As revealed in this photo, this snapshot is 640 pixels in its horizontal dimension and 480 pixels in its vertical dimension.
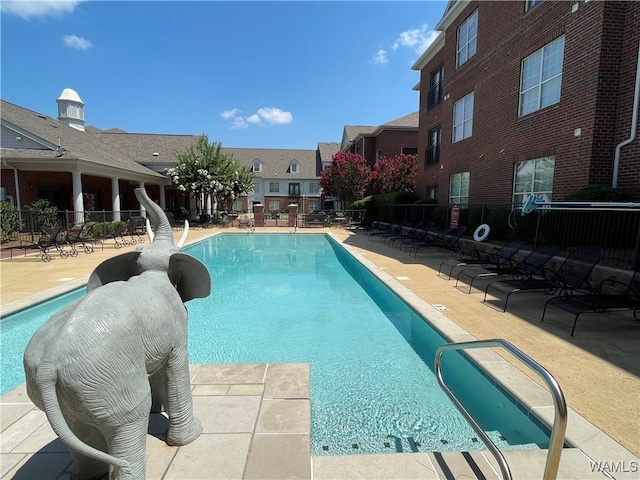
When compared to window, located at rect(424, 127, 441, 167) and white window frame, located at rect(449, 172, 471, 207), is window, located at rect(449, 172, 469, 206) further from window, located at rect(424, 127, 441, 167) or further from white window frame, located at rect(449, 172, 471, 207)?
window, located at rect(424, 127, 441, 167)

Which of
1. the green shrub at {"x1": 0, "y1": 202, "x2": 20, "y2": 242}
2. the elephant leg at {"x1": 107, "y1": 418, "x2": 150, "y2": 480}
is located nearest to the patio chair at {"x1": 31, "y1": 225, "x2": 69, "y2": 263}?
the green shrub at {"x1": 0, "y1": 202, "x2": 20, "y2": 242}

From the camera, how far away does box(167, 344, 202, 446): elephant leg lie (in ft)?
8.17

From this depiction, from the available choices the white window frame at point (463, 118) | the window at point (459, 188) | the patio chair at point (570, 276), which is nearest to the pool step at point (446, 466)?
the patio chair at point (570, 276)

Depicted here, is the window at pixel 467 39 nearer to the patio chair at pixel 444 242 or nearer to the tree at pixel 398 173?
the patio chair at pixel 444 242

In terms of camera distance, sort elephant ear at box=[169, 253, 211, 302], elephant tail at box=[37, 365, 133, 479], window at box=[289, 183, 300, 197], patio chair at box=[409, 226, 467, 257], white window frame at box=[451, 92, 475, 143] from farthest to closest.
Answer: window at box=[289, 183, 300, 197], white window frame at box=[451, 92, 475, 143], patio chair at box=[409, 226, 467, 257], elephant ear at box=[169, 253, 211, 302], elephant tail at box=[37, 365, 133, 479]

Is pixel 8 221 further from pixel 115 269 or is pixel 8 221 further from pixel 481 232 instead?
pixel 481 232

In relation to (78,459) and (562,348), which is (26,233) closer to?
(78,459)

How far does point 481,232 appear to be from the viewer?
11266 millimetres

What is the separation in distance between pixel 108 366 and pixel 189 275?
1317 millimetres

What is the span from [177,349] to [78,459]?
2.86ft

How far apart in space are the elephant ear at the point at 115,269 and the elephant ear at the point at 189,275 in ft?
1.00

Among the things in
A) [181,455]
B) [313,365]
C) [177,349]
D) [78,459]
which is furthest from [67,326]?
[313,365]

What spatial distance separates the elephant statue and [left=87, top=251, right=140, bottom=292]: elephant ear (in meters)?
0.45

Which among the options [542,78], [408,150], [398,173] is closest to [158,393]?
[542,78]
